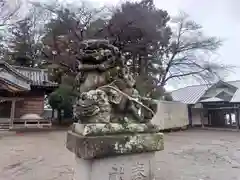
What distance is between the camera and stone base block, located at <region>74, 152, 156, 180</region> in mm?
1938

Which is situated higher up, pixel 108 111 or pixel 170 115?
pixel 108 111

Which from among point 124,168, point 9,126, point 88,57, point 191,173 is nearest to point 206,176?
point 191,173

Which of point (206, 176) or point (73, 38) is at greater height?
point (73, 38)

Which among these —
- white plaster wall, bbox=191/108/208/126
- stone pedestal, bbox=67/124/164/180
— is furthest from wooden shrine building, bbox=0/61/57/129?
white plaster wall, bbox=191/108/208/126

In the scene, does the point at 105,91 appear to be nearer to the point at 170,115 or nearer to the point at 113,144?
the point at 113,144

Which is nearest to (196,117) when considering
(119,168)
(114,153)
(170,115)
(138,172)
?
(170,115)

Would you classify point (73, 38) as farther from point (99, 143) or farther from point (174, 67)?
point (99, 143)

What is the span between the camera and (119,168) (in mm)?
2037

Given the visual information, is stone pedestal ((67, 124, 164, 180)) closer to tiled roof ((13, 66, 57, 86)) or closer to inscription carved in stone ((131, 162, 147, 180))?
inscription carved in stone ((131, 162, 147, 180))

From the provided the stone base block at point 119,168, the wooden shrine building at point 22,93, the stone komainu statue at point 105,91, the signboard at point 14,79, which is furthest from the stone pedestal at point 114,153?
the wooden shrine building at point 22,93

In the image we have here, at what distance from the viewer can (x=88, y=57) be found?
2.23 meters

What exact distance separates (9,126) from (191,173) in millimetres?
12181

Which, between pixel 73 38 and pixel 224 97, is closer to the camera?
pixel 73 38

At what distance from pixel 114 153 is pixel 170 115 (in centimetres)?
1333
